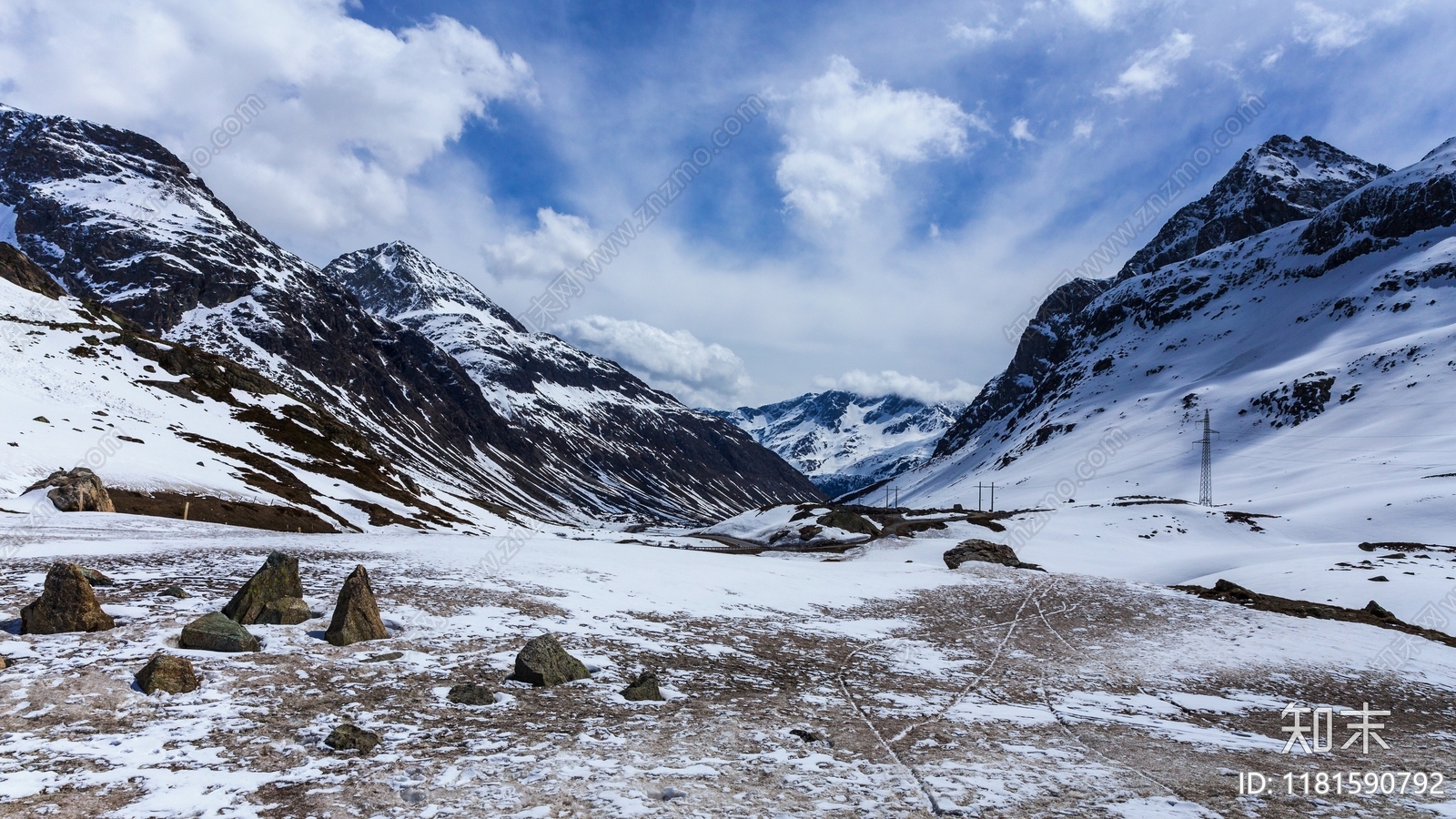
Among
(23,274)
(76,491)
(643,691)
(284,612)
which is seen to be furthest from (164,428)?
(23,274)

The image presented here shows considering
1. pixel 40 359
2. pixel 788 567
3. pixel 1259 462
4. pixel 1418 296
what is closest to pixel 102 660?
pixel 788 567

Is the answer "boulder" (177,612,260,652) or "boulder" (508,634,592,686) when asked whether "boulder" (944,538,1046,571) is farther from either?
"boulder" (177,612,260,652)

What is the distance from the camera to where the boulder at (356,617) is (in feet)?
39.9

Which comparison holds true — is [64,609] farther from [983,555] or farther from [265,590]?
[983,555]

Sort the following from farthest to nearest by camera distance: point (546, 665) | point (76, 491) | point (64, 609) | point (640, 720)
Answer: point (76, 491)
point (546, 665)
point (64, 609)
point (640, 720)

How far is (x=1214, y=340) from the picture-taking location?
176 m

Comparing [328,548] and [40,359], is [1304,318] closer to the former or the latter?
[328,548]

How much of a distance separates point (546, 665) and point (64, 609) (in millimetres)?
8065

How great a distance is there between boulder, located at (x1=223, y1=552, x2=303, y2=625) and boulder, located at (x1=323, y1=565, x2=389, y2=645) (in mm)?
1558

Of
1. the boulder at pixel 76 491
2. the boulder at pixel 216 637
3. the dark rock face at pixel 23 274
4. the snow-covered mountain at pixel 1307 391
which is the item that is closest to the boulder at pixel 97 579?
the boulder at pixel 216 637

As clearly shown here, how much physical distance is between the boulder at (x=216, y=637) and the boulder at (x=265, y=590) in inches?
57.5

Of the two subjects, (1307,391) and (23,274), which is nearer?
(23,274)

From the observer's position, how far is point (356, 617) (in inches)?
491

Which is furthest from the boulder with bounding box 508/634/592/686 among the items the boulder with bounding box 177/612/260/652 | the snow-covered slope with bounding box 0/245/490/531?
the snow-covered slope with bounding box 0/245/490/531
